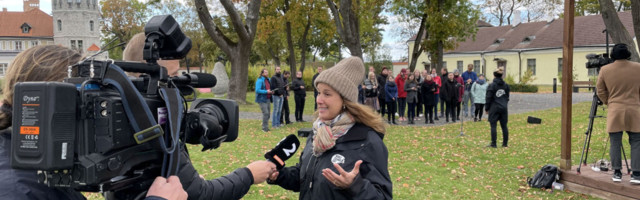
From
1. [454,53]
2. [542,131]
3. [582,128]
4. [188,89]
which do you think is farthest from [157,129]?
[454,53]

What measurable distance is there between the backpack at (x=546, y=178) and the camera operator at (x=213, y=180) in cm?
536

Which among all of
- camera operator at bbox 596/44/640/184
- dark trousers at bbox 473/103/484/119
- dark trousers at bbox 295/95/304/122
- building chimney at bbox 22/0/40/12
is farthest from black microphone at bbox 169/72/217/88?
building chimney at bbox 22/0/40/12

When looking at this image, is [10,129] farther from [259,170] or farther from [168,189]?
[259,170]

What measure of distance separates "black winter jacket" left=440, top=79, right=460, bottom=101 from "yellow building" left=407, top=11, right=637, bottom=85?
26.2m

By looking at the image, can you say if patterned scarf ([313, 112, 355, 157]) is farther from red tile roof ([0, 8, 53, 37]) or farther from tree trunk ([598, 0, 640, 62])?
red tile roof ([0, 8, 53, 37])

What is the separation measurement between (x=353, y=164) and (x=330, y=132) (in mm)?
238

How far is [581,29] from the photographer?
44062 mm

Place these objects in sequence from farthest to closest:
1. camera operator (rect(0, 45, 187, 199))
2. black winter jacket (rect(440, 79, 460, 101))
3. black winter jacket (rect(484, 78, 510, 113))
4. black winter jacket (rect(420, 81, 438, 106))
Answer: black winter jacket (rect(440, 79, 460, 101)) < black winter jacket (rect(420, 81, 438, 106)) < black winter jacket (rect(484, 78, 510, 113)) < camera operator (rect(0, 45, 187, 199))

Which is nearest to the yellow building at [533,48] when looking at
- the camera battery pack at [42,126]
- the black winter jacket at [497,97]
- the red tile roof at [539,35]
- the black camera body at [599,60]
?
the red tile roof at [539,35]

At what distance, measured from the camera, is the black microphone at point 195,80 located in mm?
1972

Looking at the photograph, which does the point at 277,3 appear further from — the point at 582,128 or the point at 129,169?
the point at 129,169

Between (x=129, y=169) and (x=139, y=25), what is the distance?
2325 inches

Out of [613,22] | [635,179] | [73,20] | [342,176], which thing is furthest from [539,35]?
[73,20]

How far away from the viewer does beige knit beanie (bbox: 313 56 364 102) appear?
9.28 feet
